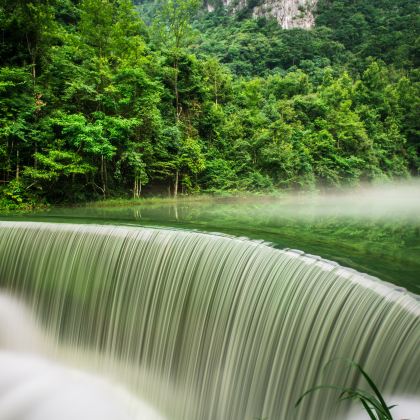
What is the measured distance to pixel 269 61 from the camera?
4766 cm

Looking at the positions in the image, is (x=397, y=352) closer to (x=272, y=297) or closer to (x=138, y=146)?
(x=272, y=297)

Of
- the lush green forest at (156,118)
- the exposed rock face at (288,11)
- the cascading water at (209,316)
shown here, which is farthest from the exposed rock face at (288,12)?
the cascading water at (209,316)

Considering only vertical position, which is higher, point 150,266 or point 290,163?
point 290,163

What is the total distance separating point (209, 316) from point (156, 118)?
11.8 m

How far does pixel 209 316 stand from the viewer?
14.0 feet

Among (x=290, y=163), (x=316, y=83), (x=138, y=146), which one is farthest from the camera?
(x=316, y=83)

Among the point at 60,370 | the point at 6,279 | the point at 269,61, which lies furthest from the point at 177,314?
the point at 269,61

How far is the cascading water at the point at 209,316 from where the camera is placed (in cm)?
300

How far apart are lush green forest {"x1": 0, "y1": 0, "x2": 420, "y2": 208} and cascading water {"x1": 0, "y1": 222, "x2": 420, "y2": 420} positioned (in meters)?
6.24

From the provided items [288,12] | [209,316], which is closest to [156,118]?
[209,316]

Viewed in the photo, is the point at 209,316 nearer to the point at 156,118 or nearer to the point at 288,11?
the point at 156,118

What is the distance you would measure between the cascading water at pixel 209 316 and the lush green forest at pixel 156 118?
6.24 meters

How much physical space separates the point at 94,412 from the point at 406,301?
3.35m

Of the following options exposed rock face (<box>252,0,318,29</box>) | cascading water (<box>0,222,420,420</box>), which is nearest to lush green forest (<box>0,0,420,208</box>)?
cascading water (<box>0,222,420,420</box>)
